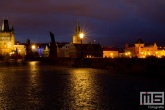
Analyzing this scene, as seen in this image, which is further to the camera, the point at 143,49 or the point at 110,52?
the point at 110,52

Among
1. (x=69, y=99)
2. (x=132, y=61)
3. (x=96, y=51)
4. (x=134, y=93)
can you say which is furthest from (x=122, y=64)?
(x=96, y=51)

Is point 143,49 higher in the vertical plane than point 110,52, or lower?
higher

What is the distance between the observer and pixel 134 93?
558 inches

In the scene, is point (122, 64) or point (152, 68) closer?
point (152, 68)

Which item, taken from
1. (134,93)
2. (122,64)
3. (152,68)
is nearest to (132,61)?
(122,64)

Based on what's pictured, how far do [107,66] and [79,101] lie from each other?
83.3ft

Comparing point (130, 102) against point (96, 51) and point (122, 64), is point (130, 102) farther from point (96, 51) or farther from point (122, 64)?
point (96, 51)

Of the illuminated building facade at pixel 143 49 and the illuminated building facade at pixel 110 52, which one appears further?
the illuminated building facade at pixel 110 52

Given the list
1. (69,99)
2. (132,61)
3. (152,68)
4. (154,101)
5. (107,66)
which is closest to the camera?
(154,101)

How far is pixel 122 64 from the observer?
3350cm

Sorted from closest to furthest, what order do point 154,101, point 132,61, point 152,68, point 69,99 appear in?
point 154,101, point 69,99, point 152,68, point 132,61

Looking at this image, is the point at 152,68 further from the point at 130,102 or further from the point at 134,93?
the point at 130,102

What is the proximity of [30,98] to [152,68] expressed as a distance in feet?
53.4

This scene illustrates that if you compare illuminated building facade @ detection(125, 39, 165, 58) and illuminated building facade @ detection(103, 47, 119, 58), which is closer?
illuminated building facade @ detection(125, 39, 165, 58)
